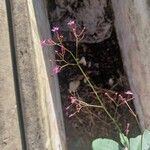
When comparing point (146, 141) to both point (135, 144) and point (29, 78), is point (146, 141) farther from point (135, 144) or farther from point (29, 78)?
point (29, 78)

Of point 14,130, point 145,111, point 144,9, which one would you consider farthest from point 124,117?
point 14,130

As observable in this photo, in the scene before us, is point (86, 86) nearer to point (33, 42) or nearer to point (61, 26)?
point (61, 26)

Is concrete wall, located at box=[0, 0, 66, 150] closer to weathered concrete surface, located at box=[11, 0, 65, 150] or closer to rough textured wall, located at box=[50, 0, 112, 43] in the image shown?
weathered concrete surface, located at box=[11, 0, 65, 150]

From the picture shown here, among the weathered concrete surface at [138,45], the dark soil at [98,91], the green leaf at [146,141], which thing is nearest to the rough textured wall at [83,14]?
the dark soil at [98,91]

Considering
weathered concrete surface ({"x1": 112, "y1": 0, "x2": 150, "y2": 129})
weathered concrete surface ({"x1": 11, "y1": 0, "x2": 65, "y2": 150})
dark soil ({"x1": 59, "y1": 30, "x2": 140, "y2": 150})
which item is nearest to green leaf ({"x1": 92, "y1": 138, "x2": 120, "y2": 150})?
weathered concrete surface ({"x1": 11, "y1": 0, "x2": 65, "y2": 150})

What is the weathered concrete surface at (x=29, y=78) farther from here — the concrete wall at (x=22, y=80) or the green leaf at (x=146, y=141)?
the green leaf at (x=146, y=141)

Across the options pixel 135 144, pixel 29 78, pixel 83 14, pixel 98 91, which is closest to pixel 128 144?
pixel 135 144
